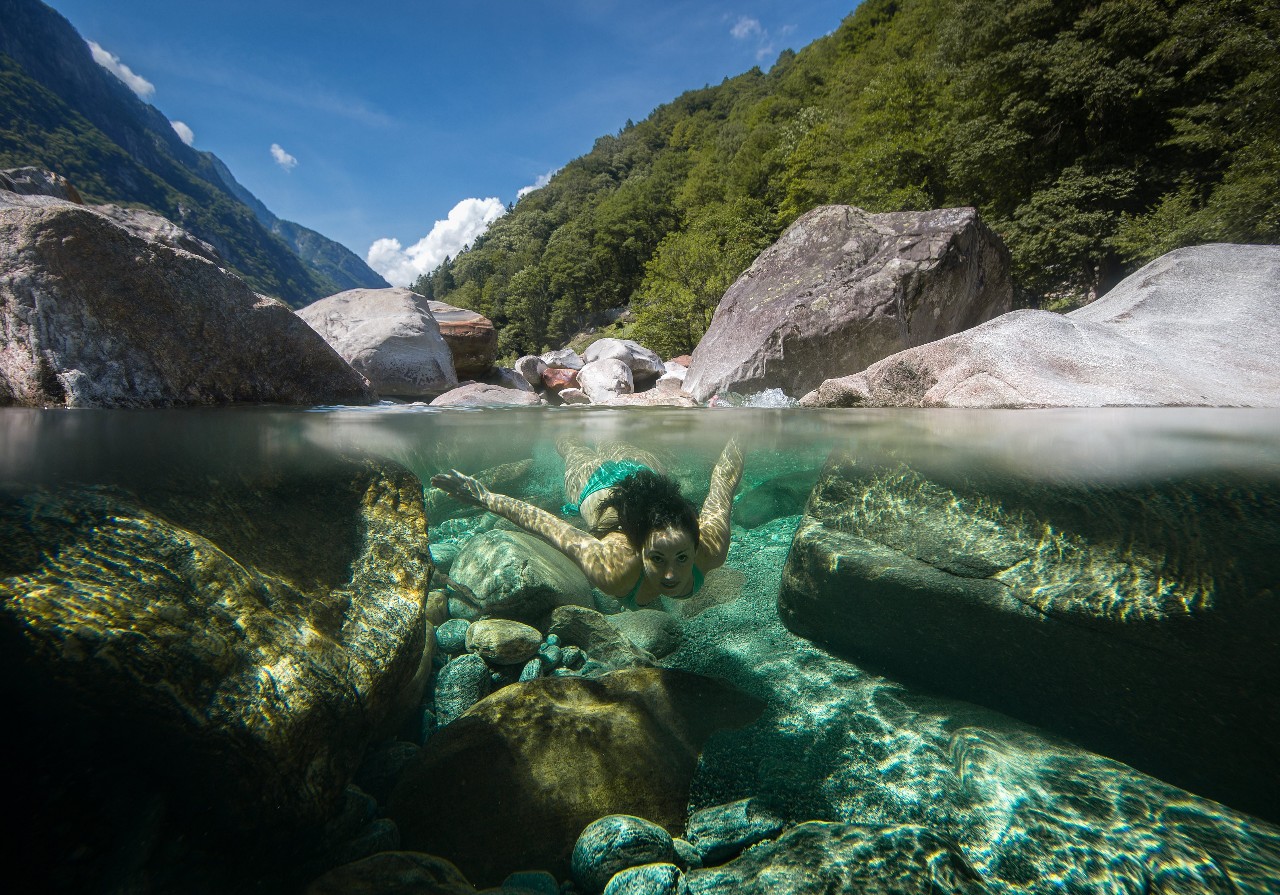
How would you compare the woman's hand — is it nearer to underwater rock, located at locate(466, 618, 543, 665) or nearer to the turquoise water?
the turquoise water

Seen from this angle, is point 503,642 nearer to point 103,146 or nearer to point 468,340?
point 468,340

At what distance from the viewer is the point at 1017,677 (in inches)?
157

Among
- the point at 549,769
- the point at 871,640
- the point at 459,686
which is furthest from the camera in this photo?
the point at 871,640

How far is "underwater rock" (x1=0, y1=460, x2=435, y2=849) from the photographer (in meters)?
1.93

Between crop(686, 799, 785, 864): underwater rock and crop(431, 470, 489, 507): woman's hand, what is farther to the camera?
crop(431, 470, 489, 507): woman's hand

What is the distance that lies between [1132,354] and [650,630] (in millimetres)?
6242

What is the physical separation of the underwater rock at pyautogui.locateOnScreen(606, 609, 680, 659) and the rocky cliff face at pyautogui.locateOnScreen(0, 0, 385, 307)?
87.3 ft

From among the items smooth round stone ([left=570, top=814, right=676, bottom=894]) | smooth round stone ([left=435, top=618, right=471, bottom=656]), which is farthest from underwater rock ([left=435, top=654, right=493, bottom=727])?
smooth round stone ([left=570, top=814, right=676, bottom=894])

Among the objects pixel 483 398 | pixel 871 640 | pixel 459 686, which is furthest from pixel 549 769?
pixel 483 398

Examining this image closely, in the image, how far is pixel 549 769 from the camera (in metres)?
3.04

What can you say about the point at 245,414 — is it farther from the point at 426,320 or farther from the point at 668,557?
the point at 426,320

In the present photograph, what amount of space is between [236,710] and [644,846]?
6.90 feet

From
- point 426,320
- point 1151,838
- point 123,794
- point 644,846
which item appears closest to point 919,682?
point 1151,838

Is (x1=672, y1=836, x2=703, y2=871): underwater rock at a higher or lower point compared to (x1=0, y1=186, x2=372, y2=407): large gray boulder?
lower
